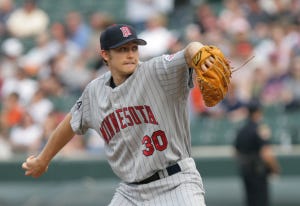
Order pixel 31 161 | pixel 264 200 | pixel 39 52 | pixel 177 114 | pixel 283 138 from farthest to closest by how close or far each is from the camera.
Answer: pixel 39 52 → pixel 283 138 → pixel 264 200 → pixel 31 161 → pixel 177 114

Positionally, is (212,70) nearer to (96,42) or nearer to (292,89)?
(292,89)

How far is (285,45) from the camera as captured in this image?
1158 centimetres

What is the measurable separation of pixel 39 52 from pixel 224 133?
3910 mm

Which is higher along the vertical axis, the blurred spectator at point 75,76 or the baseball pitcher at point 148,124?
the blurred spectator at point 75,76

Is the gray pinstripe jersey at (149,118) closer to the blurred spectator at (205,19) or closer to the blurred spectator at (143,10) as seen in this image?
the blurred spectator at (205,19)

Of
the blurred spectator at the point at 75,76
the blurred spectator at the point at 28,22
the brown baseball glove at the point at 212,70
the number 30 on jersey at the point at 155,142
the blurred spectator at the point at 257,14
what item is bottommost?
the number 30 on jersey at the point at 155,142

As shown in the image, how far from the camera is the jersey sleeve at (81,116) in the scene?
17.8ft

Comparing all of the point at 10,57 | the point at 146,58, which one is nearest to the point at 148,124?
the point at 146,58

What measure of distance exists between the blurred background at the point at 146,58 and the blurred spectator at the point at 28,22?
0.02 m

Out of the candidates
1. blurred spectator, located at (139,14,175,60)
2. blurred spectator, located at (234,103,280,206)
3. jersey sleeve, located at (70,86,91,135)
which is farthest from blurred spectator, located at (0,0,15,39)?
jersey sleeve, located at (70,86,91,135)

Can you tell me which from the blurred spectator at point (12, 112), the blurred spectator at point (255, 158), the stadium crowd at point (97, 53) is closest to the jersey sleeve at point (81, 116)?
the blurred spectator at point (255, 158)

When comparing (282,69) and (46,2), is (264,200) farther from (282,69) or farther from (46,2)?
(46,2)

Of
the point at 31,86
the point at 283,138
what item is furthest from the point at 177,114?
the point at 31,86

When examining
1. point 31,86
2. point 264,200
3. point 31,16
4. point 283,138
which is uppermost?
point 31,16
